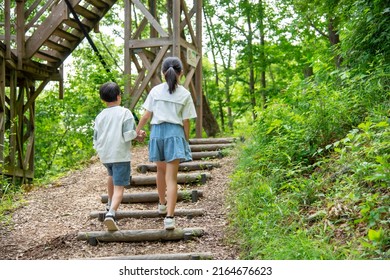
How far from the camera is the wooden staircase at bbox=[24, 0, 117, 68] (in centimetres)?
1020

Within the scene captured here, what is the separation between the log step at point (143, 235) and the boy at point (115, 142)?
93mm

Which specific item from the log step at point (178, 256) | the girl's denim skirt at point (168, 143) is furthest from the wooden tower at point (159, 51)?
the log step at point (178, 256)

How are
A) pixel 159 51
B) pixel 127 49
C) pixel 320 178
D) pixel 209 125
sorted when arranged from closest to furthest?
pixel 320 178, pixel 159 51, pixel 127 49, pixel 209 125

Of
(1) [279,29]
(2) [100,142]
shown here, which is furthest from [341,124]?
(1) [279,29]

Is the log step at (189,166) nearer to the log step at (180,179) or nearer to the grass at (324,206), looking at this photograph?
the log step at (180,179)

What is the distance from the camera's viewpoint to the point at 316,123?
5.97m

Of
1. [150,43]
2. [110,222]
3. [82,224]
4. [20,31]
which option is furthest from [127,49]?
[110,222]

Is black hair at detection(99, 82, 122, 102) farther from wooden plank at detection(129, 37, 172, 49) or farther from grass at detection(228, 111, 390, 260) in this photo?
wooden plank at detection(129, 37, 172, 49)

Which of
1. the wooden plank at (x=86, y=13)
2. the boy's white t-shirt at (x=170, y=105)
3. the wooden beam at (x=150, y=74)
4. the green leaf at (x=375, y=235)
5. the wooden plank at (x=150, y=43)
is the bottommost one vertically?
the green leaf at (x=375, y=235)

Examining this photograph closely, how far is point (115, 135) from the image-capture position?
530cm

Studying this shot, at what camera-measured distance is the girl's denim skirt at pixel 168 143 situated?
16.6ft

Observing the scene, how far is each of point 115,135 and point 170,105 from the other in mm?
693

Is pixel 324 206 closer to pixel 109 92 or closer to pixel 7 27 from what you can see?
pixel 109 92

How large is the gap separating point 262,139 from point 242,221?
6.51 feet
